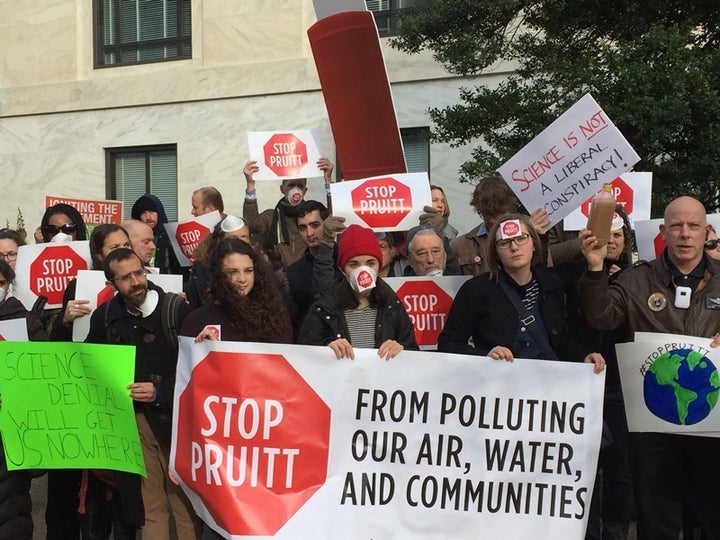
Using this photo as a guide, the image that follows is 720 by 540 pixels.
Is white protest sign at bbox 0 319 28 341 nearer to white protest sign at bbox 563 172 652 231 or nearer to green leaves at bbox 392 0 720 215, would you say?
white protest sign at bbox 563 172 652 231

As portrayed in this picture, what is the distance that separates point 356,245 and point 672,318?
1.61m

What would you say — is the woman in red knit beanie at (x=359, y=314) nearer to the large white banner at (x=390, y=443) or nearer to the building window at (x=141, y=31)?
the large white banner at (x=390, y=443)

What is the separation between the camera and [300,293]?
6.19m

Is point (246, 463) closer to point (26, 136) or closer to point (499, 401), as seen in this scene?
point (499, 401)

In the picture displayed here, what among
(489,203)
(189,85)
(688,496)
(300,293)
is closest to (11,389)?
(300,293)

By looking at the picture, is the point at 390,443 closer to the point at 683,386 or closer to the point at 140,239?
the point at 683,386

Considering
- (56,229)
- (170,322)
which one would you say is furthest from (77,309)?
(56,229)

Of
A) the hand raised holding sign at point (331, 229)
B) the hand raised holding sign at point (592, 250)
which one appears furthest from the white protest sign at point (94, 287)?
the hand raised holding sign at point (592, 250)

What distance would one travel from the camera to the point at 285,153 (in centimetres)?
870

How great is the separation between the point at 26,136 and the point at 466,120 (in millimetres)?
10977

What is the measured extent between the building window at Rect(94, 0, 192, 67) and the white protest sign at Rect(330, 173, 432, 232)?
1145cm

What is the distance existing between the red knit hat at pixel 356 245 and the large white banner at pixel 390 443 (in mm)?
547

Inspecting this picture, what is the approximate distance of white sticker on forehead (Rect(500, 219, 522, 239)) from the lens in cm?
500

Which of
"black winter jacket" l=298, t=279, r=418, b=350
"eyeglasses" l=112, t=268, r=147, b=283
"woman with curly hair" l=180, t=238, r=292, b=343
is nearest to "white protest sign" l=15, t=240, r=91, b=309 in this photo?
"eyeglasses" l=112, t=268, r=147, b=283
